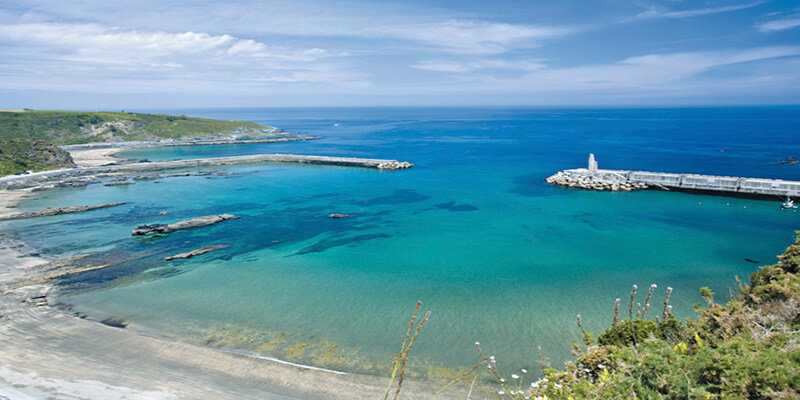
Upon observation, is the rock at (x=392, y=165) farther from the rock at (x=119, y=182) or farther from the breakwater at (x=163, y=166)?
the rock at (x=119, y=182)

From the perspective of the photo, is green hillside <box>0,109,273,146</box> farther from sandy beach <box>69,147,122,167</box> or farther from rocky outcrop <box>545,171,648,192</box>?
rocky outcrop <box>545,171,648,192</box>

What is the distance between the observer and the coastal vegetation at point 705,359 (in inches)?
293

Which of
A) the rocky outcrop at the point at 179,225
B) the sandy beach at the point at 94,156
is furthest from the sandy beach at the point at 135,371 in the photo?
the sandy beach at the point at 94,156

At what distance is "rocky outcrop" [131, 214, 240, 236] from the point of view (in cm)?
3303

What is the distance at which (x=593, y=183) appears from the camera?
49219 millimetres

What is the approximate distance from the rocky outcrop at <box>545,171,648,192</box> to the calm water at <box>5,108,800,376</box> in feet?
8.02

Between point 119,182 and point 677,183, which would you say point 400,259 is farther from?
point 119,182

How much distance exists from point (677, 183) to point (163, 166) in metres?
78.6

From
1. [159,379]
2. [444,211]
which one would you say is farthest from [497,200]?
[159,379]

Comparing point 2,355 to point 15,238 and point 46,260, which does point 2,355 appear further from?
point 15,238

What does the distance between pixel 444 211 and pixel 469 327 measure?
22.8m

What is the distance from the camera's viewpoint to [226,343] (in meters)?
17.5

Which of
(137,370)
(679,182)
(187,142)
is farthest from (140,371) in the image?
(187,142)

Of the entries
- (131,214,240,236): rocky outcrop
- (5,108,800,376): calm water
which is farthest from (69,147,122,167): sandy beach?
(131,214,240,236): rocky outcrop
